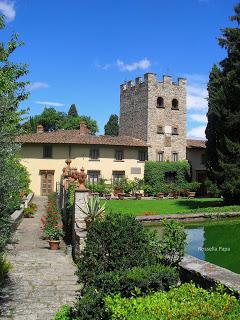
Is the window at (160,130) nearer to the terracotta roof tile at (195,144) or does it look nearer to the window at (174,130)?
the window at (174,130)

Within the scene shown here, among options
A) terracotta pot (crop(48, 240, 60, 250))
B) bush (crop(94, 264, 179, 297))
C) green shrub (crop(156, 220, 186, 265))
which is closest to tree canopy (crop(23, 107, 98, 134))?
terracotta pot (crop(48, 240, 60, 250))

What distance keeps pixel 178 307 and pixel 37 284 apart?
5240 millimetres

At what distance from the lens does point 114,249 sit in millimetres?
7090

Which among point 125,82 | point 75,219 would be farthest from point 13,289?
point 125,82

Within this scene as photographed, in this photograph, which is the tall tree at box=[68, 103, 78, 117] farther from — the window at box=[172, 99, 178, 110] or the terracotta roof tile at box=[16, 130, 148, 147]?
the window at box=[172, 99, 178, 110]

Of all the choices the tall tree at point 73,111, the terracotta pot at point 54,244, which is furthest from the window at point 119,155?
the tall tree at point 73,111

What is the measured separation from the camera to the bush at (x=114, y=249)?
6.99 metres

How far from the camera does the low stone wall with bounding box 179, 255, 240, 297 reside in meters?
5.68

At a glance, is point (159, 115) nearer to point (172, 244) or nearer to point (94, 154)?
point (94, 154)

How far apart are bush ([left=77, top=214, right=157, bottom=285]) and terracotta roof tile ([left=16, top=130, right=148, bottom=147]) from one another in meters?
30.7

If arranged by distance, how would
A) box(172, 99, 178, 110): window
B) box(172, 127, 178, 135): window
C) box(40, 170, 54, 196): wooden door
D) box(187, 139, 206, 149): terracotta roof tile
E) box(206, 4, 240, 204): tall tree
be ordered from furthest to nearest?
box(187, 139, 206, 149): terracotta roof tile → box(172, 99, 178, 110): window → box(172, 127, 178, 135): window → box(40, 170, 54, 196): wooden door → box(206, 4, 240, 204): tall tree

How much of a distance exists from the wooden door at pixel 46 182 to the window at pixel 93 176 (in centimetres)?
343

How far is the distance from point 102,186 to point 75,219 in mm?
24013

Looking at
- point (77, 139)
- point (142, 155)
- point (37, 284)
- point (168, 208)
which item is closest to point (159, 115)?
point (142, 155)
